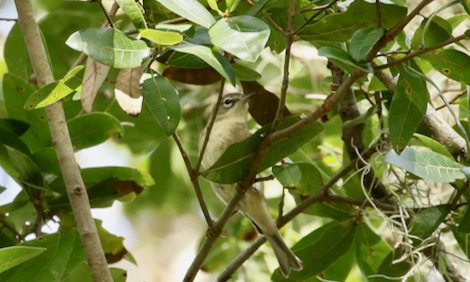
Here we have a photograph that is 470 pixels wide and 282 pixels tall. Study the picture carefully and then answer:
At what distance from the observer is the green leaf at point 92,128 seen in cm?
307

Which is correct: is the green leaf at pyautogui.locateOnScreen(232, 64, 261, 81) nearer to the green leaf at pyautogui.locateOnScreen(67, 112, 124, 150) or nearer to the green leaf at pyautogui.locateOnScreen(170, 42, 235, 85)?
the green leaf at pyautogui.locateOnScreen(67, 112, 124, 150)

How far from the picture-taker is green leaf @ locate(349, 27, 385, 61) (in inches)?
82.4

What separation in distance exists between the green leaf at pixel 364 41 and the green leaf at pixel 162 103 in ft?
1.52

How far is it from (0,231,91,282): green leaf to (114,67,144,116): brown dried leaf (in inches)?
30.5

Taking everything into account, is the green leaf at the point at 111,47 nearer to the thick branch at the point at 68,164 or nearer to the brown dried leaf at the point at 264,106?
the thick branch at the point at 68,164

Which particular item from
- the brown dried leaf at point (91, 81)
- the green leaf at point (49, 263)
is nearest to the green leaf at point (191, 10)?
the brown dried leaf at point (91, 81)

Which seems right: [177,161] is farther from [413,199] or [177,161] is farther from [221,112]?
[413,199]

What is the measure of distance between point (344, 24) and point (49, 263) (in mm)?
1126

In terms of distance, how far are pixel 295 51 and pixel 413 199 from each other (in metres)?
0.84

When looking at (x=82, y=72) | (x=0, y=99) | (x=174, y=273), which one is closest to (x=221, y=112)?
(x=0, y=99)

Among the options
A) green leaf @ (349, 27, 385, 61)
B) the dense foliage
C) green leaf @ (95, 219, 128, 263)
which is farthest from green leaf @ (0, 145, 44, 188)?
green leaf @ (349, 27, 385, 61)

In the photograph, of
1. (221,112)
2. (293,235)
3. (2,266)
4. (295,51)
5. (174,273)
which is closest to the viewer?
(2,266)

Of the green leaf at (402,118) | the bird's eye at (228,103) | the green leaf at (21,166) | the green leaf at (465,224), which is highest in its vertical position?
the bird's eye at (228,103)

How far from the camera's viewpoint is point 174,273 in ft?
26.8
